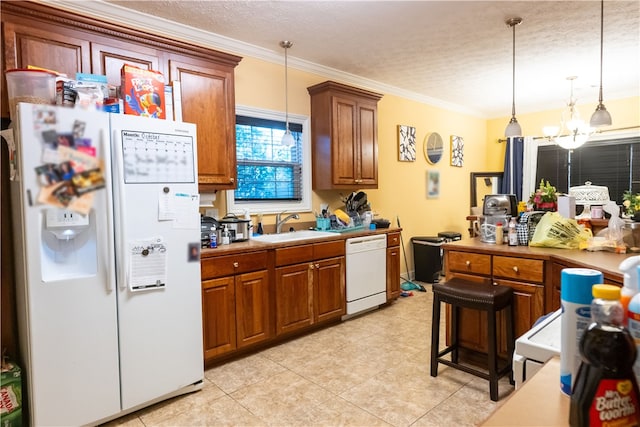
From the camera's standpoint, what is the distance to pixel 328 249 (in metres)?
3.43

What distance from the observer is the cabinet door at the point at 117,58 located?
2.38 m

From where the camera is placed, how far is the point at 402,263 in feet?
16.8

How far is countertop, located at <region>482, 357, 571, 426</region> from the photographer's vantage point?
743mm

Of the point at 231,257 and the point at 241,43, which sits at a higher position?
the point at 241,43

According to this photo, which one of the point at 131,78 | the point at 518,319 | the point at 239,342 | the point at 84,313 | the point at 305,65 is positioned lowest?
the point at 239,342

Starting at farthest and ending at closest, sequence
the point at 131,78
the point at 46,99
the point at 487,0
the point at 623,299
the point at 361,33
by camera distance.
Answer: the point at 361,33 → the point at 487,0 → the point at 131,78 → the point at 46,99 → the point at 623,299

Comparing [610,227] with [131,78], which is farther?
[610,227]

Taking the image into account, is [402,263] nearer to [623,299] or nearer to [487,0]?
[487,0]

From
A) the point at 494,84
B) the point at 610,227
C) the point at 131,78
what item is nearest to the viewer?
the point at 131,78

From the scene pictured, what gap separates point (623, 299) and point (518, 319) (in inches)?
78.8

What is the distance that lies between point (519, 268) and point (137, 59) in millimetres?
2888

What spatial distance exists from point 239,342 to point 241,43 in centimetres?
257

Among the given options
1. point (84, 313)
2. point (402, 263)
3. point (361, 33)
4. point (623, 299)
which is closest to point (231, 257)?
point (84, 313)

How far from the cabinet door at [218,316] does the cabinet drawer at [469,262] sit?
63.9 inches
